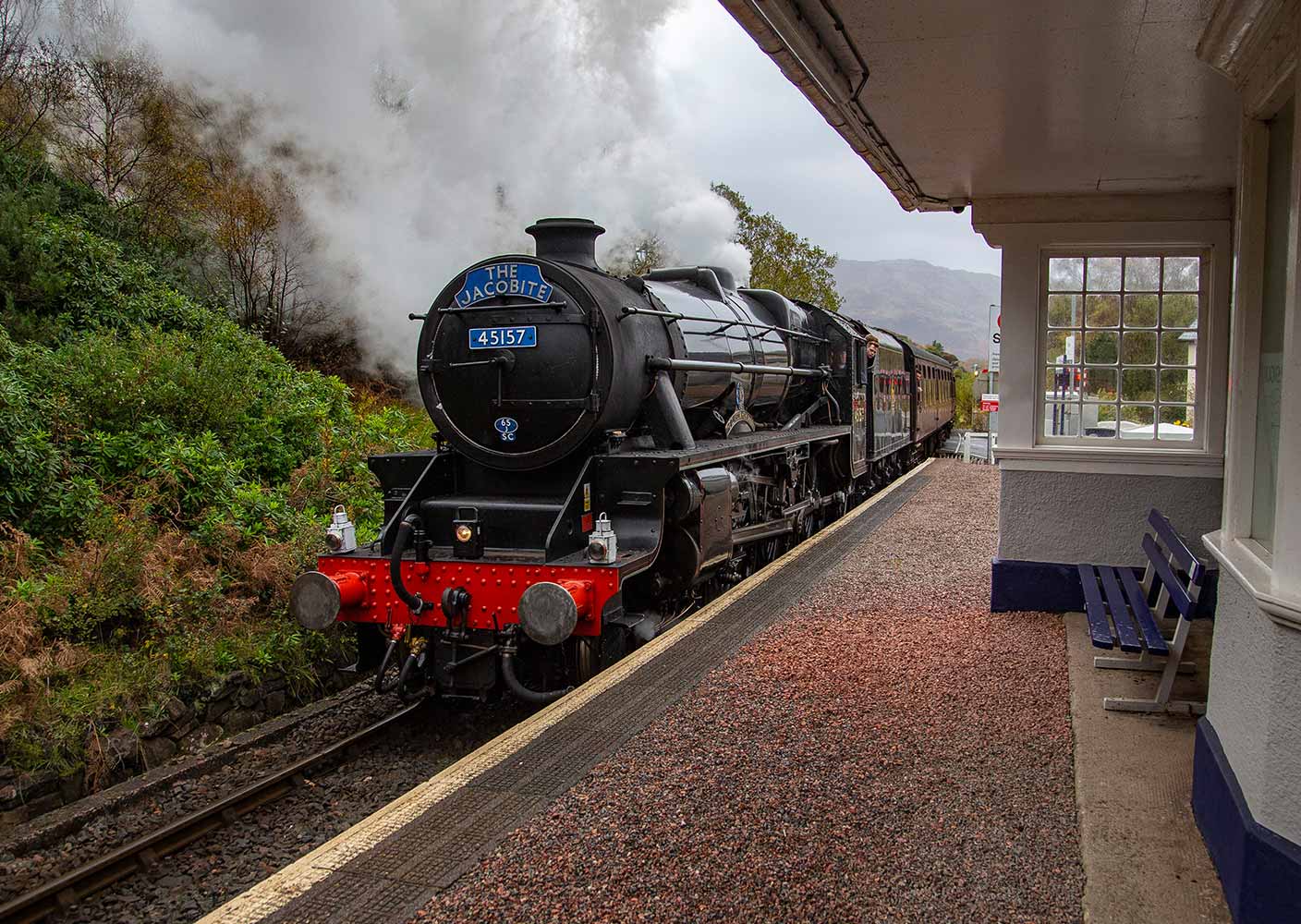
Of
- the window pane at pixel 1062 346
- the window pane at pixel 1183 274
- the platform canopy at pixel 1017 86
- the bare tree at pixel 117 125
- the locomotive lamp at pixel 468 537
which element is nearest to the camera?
the platform canopy at pixel 1017 86

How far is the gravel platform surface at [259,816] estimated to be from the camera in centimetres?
409

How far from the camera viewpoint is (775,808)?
11.9ft

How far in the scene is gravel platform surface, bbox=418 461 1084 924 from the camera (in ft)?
9.98

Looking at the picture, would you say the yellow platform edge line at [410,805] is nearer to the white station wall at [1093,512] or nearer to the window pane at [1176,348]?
the white station wall at [1093,512]

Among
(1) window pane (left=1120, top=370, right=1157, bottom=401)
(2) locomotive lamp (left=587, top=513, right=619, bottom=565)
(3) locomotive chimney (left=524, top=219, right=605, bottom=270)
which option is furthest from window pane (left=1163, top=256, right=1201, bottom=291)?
(2) locomotive lamp (left=587, top=513, right=619, bottom=565)

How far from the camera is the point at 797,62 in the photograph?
3.91 m

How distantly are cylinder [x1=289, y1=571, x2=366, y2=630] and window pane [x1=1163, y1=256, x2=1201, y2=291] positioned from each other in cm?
598

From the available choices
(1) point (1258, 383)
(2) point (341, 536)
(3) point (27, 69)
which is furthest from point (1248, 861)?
(3) point (27, 69)

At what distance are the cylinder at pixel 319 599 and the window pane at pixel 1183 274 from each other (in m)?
5.98

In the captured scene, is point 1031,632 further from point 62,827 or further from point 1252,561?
point 62,827

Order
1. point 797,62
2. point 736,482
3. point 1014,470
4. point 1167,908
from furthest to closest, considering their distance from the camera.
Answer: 1. point 736,482
2. point 1014,470
3. point 797,62
4. point 1167,908

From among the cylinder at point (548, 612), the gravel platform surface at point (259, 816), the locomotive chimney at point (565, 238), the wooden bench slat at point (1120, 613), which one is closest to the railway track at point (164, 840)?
the gravel platform surface at point (259, 816)

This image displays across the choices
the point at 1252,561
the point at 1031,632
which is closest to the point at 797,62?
the point at 1252,561

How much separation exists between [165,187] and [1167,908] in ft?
52.2
